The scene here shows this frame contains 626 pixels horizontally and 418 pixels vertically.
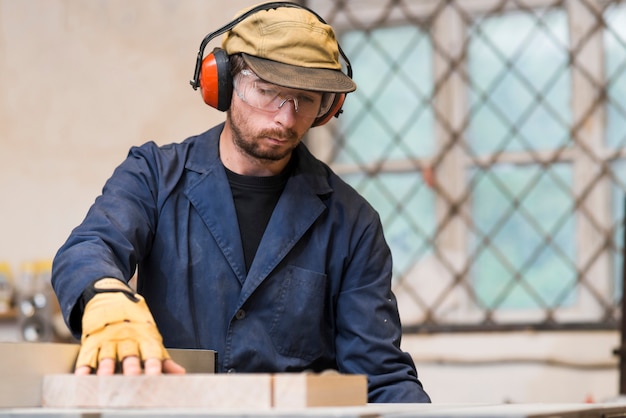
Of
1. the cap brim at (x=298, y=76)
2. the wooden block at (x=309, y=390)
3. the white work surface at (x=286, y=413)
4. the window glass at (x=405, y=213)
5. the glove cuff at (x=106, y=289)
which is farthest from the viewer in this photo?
the window glass at (x=405, y=213)

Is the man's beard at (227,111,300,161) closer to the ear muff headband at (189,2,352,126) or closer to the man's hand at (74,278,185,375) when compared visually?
the ear muff headband at (189,2,352,126)

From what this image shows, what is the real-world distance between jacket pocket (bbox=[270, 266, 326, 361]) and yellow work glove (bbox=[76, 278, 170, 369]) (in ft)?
1.74

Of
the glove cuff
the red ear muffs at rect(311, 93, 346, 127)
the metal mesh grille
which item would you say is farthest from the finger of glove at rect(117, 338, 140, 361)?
the metal mesh grille

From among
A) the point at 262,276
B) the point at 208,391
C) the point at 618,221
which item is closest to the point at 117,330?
the point at 208,391

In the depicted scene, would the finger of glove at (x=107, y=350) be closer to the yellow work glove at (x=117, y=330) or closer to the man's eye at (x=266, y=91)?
the yellow work glove at (x=117, y=330)

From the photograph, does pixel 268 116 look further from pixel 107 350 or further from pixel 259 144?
pixel 107 350

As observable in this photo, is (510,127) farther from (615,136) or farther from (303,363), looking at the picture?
(303,363)

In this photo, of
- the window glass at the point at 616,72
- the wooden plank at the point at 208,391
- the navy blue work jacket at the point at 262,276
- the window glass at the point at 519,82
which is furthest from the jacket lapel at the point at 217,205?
the window glass at the point at 616,72

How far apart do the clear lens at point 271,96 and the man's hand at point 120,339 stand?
23.7 inches

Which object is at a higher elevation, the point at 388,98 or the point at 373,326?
the point at 388,98

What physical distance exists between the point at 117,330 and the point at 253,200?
2.37 ft

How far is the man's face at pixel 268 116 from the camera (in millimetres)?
1989

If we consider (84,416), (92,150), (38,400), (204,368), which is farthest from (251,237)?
(92,150)

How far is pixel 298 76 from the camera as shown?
6.38 ft
